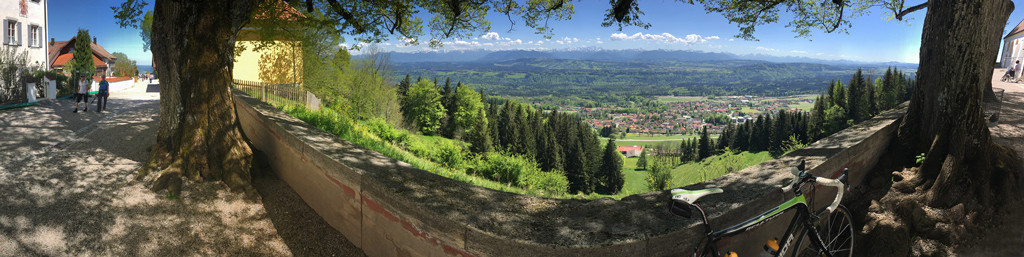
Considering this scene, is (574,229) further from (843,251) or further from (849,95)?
(849,95)

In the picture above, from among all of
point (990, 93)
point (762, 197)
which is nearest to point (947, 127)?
point (762, 197)

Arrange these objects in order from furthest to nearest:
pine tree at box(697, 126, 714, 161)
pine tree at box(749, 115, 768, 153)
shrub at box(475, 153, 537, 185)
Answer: pine tree at box(697, 126, 714, 161) → pine tree at box(749, 115, 768, 153) → shrub at box(475, 153, 537, 185)

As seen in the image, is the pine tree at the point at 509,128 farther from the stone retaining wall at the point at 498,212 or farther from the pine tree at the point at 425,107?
the stone retaining wall at the point at 498,212

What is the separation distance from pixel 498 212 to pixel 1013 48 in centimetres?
5995

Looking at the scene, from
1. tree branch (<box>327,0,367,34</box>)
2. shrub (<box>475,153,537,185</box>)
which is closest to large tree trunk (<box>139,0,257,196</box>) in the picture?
tree branch (<box>327,0,367,34</box>)

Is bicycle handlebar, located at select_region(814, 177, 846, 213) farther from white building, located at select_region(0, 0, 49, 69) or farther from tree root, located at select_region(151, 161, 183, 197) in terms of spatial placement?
white building, located at select_region(0, 0, 49, 69)

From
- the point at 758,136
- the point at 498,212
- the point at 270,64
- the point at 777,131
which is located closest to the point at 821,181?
the point at 498,212

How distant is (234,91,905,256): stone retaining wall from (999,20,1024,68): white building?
51302mm

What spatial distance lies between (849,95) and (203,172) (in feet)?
301

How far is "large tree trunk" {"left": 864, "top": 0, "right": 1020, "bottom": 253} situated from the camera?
5.71 meters

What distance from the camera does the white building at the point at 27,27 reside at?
24703 mm

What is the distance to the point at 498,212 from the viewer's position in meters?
3.58

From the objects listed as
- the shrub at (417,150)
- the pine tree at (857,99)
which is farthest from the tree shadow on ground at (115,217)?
the pine tree at (857,99)

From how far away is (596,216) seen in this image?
352 centimetres
